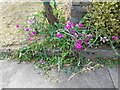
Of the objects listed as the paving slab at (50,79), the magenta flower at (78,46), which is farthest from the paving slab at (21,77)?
the magenta flower at (78,46)

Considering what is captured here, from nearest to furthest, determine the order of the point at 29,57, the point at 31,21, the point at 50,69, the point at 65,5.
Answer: the point at 50,69, the point at 29,57, the point at 31,21, the point at 65,5

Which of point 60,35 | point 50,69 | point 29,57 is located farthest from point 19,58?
point 60,35

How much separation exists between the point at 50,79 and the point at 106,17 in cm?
98

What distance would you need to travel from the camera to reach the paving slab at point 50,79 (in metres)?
1.98

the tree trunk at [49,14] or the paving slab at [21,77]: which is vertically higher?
the tree trunk at [49,14]

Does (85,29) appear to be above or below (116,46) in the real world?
above

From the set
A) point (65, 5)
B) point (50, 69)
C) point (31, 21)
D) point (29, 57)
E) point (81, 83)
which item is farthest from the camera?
point (65, 5)

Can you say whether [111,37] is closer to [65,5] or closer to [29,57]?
[29,57]

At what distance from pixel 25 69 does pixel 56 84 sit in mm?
465

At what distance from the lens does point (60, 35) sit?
227 centimetres

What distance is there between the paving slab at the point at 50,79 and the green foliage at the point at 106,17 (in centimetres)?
47

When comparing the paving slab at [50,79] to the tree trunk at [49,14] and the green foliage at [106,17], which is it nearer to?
the green foliage at [106,17]

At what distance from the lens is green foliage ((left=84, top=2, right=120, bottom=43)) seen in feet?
7.12

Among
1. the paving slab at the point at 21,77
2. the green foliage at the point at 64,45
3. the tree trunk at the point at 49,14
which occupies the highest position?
the tree trunk at the point at 49,14
